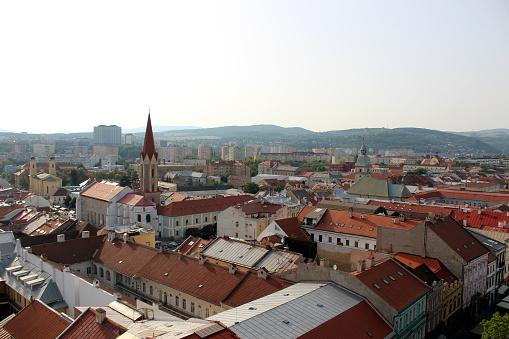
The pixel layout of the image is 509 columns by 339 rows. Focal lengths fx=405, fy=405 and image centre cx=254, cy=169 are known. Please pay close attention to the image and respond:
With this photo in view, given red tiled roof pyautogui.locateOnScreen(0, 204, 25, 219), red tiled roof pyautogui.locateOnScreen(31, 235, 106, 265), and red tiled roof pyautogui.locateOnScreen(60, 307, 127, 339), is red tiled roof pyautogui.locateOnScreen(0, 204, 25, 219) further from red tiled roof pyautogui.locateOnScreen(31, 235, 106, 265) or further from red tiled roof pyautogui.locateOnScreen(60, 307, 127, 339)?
red tiled roof pyautogui.locateOnScreen(60, 307, 127, 339)

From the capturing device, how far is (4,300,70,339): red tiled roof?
23.8 meters

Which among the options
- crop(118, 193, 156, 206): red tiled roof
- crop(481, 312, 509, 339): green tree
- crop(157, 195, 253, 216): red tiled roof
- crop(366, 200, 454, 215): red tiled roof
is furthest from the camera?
crop(157, 195, 253, 216): red tiled roof

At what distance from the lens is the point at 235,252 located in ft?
118

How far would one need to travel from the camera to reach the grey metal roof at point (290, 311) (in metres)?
19.0

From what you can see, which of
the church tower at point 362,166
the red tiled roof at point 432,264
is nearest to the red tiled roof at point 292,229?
the red tiled roof at point 432,264

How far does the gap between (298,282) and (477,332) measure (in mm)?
16908

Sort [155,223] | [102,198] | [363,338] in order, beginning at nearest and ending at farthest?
1. [363,338]
2. [155,223]
3. [102,198]

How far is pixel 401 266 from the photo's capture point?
29016 millimetres

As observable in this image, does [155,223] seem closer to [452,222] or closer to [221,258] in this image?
[221,258]

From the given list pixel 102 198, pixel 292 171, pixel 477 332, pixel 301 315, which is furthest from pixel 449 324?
pixel 292 171

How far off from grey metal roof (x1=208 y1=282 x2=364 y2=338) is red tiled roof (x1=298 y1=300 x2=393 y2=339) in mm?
249

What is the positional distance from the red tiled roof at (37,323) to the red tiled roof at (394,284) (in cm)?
1818

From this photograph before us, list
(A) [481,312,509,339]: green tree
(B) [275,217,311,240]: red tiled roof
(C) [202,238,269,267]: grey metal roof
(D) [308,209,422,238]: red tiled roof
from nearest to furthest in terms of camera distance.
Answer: (A) [481,312,509,339]: green tree < (C) [202,238,269,267]: grey metal roof < (D) [308,209,422,238]: red tiled roof < (B) [275,217,311,240]: red tiled roof

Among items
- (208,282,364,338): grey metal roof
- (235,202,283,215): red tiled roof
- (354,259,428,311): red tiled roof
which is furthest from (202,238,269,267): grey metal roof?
(235,202,283,215): red tiled roof
